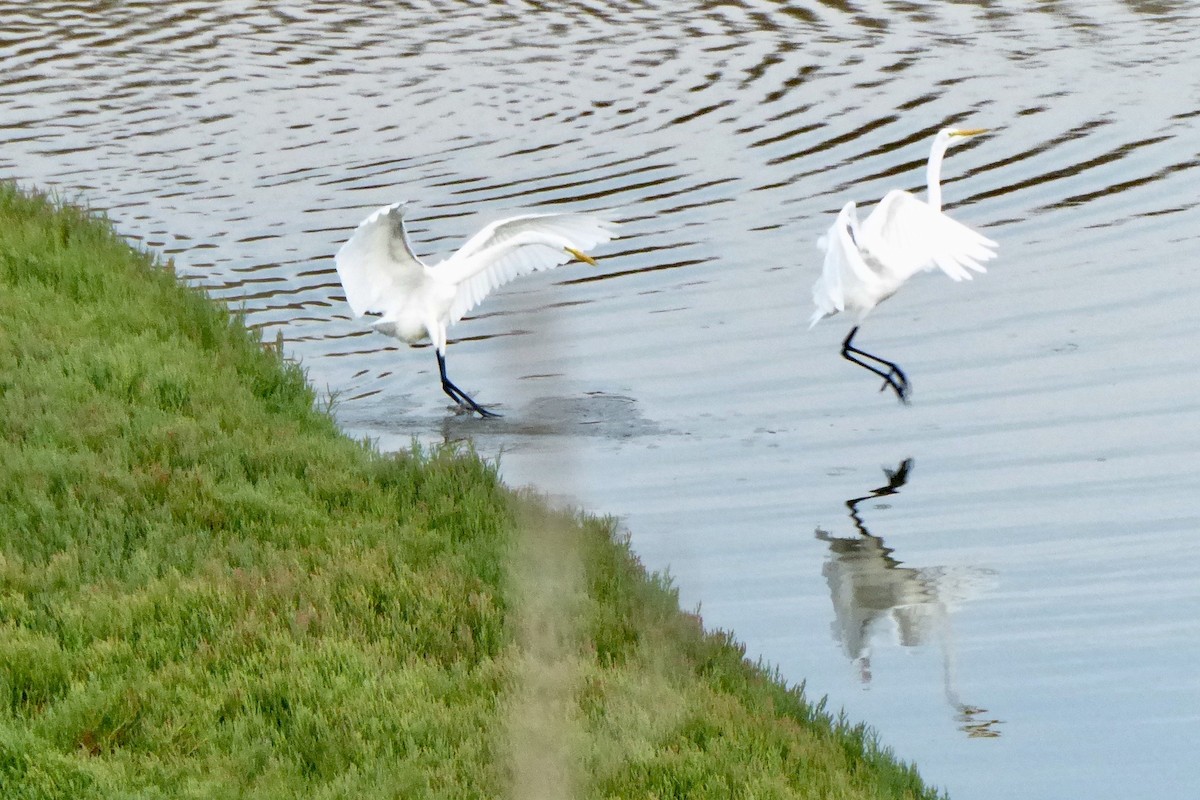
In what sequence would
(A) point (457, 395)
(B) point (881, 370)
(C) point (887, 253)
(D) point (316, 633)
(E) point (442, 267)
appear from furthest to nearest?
(B) point (881, 370) < (A) point (457, 395) < (E) point (442, 267) < (C) point (887, 253) < (D) point (316, 633)

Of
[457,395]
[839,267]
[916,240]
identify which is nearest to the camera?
[916,240]

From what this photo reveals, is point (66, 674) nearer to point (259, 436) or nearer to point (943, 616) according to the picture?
point (259, 436)

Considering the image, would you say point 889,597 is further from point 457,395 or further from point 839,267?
point 457,395

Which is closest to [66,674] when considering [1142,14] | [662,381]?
[662,381]

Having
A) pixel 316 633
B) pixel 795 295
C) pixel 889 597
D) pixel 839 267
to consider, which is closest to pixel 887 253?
pixel 839 267

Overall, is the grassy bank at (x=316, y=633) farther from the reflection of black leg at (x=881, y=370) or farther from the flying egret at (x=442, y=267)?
the reflection of black leg at (x=881, y=370)

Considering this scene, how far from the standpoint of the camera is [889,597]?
26.5 feet

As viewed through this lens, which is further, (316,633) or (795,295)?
(795,295)

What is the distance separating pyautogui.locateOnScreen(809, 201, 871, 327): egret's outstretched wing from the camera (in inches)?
413

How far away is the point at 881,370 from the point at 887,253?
3.56ft

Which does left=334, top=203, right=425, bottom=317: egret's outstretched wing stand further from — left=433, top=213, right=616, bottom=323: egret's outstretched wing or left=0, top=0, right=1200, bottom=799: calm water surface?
left=0, top=0, right=1200, bottom=799: calm water surface

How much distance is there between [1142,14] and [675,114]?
8.43 metres

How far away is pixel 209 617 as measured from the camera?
6344mm

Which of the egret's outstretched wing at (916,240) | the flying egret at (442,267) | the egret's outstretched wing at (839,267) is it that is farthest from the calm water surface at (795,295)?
the egret's outstretched wing at (916,240)
